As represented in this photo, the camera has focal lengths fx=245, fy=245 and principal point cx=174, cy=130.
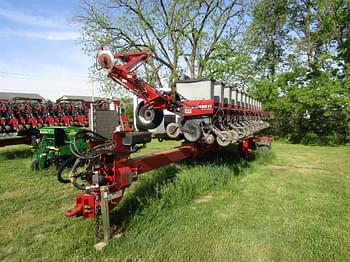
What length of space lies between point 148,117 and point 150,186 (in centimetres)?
145

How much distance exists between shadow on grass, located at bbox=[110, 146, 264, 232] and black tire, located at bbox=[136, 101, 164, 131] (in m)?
1.03

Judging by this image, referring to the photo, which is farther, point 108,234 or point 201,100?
point 201,100

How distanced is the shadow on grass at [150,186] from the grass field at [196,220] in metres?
0.02

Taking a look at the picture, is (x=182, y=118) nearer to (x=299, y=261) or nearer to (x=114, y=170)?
(x=114, y=170)

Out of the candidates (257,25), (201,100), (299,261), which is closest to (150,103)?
(201,100)

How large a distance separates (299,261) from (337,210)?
174cm

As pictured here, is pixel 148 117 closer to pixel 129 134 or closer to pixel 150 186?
pixel 150 186

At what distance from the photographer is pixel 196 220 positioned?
128 inches

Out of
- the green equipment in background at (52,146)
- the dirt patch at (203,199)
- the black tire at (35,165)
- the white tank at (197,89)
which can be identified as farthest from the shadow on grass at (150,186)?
the black tire at (35,165)

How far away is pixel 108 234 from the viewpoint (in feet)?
8.77

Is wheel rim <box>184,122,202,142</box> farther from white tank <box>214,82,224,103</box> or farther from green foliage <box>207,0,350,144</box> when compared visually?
green foliage <box>207,0,350,144</box>

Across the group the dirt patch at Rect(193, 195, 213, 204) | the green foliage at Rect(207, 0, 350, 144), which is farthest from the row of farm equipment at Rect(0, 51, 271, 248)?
the green foliage at Rect(207, 0, 350, 144)

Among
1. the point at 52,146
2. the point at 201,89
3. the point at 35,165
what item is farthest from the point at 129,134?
the point at 35,165

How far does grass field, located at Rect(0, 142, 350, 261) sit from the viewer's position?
2.54 m
